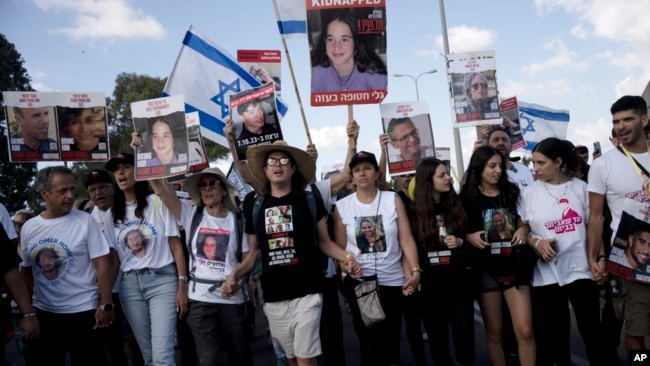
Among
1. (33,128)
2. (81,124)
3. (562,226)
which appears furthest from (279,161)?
(33,128)

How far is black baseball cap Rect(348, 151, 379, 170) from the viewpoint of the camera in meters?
4.79

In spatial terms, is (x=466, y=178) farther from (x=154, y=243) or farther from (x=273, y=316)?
(x=154, y=243)

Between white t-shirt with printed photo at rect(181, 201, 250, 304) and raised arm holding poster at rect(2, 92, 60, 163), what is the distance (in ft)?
10.6

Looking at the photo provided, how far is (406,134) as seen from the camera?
19.2 ft

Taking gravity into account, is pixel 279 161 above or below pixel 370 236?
above

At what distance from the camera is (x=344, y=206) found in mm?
4828

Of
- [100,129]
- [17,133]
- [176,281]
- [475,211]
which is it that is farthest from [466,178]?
[17,133]

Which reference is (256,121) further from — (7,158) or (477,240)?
(7,158)

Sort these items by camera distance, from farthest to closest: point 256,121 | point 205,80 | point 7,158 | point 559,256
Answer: point 7,158 → point 205,80 → point 256,121 → point 559,256

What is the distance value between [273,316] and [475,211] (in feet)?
6.47

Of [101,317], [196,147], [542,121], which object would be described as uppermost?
[542,121]

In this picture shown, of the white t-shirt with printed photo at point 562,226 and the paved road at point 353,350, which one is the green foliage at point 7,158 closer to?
the paved road at point 353,350

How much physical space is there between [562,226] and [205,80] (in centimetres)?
441

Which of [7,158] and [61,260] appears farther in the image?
[7,158]
